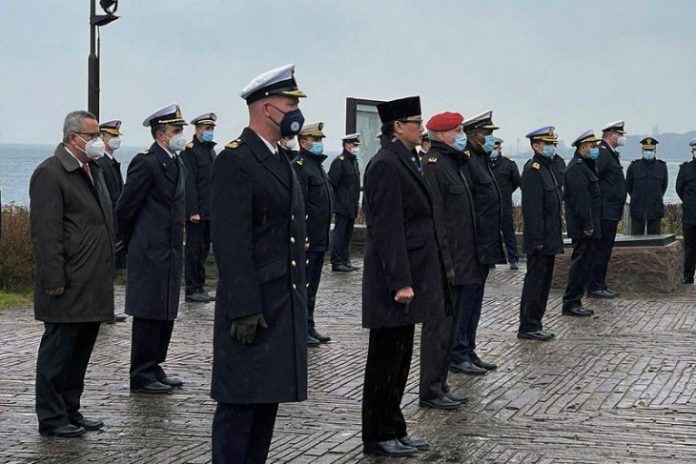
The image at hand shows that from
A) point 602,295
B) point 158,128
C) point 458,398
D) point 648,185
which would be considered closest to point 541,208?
point 458,398

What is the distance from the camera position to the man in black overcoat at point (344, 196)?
63.7 ft

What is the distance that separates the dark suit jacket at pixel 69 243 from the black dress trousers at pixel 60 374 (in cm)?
14

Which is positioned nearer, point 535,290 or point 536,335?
point 535,290

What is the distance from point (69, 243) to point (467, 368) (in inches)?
147

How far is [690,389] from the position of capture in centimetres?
998

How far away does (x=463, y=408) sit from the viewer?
9.20m

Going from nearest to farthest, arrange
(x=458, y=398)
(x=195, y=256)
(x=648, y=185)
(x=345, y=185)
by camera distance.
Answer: (x=458, y=398) < (x=195, y=256) < (x=345, y=185) < (x=648, y=185)

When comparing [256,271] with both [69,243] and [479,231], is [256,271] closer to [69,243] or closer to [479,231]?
[69,243]

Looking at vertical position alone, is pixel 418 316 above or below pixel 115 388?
above

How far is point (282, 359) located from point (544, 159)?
720 centimetres

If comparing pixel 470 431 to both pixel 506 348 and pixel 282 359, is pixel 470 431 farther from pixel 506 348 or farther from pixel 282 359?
pixel 506 348

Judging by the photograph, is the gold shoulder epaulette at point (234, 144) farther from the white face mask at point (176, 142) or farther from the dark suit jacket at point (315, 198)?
the dark suit jacket at point (315, 198)

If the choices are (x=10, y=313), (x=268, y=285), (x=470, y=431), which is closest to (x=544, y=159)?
(x=470, y=431)

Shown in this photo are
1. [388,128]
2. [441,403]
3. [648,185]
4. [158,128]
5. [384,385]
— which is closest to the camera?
[384,385]
